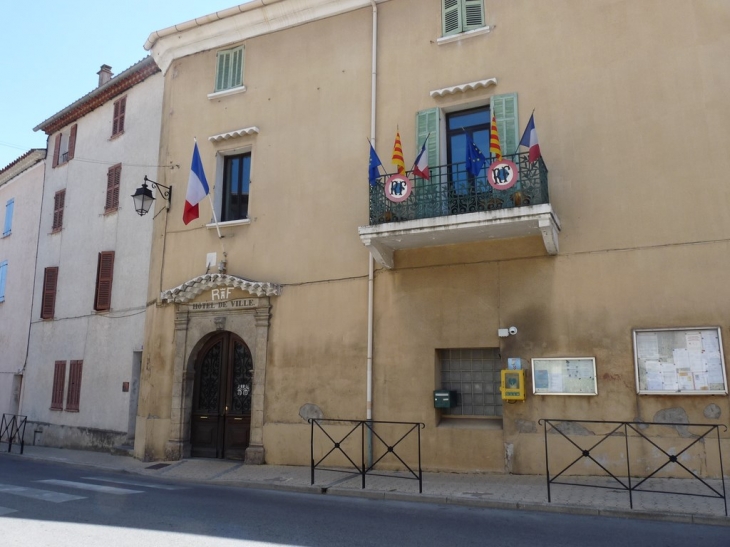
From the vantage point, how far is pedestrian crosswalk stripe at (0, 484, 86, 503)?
8.00 metres

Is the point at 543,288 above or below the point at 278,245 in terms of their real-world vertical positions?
below

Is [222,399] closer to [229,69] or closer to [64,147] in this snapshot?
[229,69]

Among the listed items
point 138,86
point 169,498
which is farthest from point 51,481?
point 138,86

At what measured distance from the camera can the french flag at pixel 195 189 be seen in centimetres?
1212

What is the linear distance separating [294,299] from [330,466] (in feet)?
10.3

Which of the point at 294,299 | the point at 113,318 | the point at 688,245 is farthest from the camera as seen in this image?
the point at 113,318

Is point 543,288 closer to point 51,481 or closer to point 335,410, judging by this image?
point 335,410

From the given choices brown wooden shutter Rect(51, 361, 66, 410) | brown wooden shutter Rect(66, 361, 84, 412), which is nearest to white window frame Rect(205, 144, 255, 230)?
brown wooden shutter Rect(66, 361, 84, 412)

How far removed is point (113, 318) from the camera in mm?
15156

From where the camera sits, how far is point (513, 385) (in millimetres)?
9500

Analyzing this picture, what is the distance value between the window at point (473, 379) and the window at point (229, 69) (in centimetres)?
759

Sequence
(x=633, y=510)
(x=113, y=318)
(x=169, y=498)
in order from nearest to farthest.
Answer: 1. (x=633, y=510)
2. (x=169, y=498)
3. (x=113, y=318)

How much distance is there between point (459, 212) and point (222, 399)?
20.3ft

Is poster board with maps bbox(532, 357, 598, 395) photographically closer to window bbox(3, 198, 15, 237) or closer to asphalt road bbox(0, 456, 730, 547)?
asphalt road bbox(0, 456, 730, 547)
